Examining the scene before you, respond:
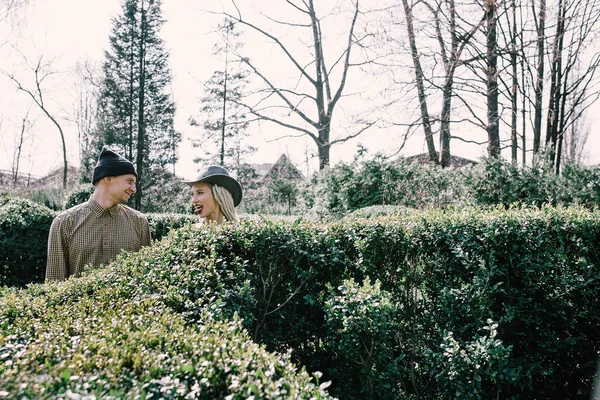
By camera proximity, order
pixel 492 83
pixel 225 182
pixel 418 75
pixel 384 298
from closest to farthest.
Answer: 1. pixel 384 298
2. pixel 225 182
3. pixel 492 83
4. pixel 418 75

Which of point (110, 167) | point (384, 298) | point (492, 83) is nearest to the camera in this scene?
point (384, 298)

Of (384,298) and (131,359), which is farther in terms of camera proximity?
(384,298)

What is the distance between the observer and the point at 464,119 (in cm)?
1518

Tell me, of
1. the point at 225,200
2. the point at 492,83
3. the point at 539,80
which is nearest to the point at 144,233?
the point at 225,200

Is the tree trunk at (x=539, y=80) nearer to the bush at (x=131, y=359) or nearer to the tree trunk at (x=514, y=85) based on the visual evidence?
the tree trunk at (x=514, y=85)

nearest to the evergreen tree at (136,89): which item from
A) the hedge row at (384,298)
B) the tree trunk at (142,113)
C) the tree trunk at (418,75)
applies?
the tree trunk at (142,113)

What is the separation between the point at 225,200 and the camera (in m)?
4.54

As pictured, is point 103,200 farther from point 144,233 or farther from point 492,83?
point 492,83

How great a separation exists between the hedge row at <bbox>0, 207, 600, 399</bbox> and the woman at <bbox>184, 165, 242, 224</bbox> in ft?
3.61

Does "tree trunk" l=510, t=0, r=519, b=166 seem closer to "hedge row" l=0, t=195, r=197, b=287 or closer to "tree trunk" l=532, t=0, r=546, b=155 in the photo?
"tree trunk" l=532, t=0, r=546, b=155

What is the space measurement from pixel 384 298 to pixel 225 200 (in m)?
2.27

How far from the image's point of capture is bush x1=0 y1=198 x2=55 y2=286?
→ 7.82 meters

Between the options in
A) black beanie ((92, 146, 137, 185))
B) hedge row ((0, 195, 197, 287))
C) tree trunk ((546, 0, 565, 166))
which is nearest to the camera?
black beanie ((92, 146, 137, 185))

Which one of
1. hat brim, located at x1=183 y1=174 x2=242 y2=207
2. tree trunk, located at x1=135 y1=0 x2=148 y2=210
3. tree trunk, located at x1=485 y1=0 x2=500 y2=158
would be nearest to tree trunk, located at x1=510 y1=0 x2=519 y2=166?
tree trunk, located at x1=485 y1=0 x2=500 y2=158
